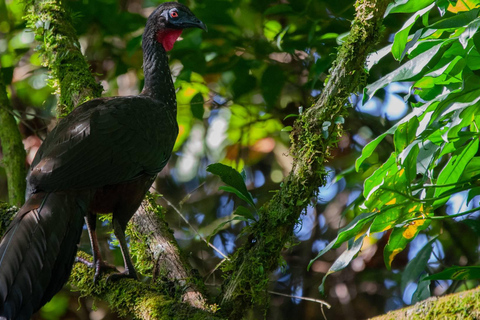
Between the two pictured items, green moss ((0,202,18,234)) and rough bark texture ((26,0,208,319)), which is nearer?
rough bark texture ((26,0,208,319))

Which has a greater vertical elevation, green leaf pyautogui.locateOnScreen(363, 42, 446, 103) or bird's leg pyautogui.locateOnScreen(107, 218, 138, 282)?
green leaf pyautogui.locateOnScreen(363, 42, 446, 103)

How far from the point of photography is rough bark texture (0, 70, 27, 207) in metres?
4.04

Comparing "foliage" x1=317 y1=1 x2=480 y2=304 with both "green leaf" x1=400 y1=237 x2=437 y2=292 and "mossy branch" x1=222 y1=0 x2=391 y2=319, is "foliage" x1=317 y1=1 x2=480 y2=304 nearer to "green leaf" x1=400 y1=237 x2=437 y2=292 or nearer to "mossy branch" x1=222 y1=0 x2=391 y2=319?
"mossy branch" x1=222 y1=0 x2=391 y2=319

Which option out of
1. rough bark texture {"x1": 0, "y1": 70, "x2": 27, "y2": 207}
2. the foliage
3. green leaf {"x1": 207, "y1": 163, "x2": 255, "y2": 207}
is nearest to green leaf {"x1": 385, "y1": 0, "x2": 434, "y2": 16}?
the foliage

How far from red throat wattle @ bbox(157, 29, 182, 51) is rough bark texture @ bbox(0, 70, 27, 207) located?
1283 millimetres

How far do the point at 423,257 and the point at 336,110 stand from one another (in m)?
0.99

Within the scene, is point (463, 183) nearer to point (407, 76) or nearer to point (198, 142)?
point (407, 76)

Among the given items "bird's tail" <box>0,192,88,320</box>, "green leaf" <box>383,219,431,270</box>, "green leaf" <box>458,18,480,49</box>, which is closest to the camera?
"green leaf" <box>458,18,480,49</box>

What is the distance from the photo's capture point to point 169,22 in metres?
3.69

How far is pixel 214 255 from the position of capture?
5.38m

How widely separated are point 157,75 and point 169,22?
1.19 feet

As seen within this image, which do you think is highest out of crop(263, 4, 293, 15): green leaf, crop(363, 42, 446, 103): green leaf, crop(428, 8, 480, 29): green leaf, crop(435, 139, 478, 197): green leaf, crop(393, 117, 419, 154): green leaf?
crop(428, 8, 480, 29): green leaf

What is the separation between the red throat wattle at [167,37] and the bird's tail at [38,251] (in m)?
1.36

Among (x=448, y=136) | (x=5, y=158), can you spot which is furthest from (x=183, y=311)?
(x=5, y=158)
